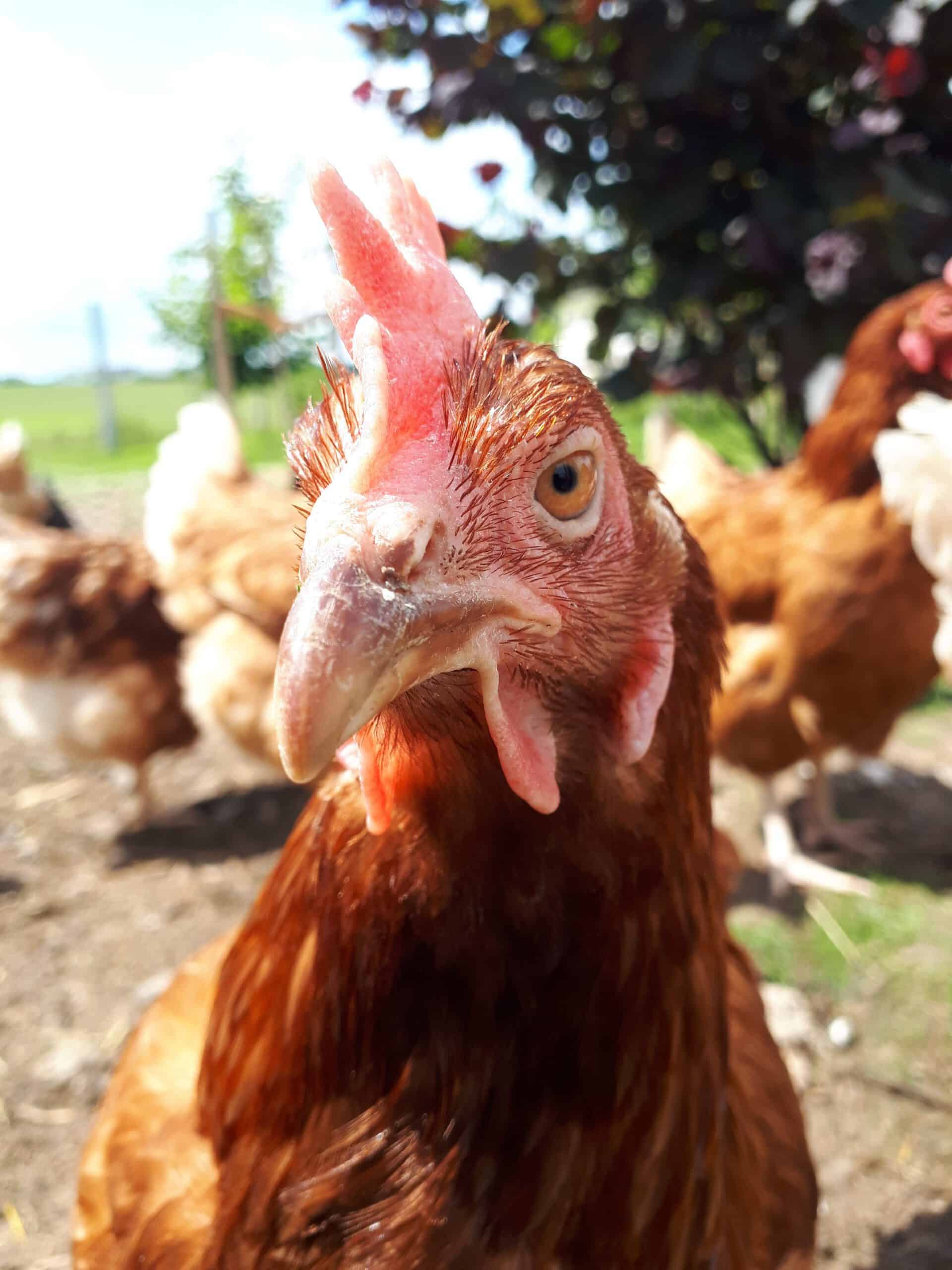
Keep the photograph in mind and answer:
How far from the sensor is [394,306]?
0.69 m

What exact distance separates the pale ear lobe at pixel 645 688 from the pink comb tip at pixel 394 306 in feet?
0.96

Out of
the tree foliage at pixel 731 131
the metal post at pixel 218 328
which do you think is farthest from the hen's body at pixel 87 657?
the tree foliage at pixel 731 131

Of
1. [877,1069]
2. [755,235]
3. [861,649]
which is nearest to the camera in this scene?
[877,1069]

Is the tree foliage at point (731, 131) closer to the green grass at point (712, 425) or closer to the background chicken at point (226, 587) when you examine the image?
the green grass at point (712, 425)

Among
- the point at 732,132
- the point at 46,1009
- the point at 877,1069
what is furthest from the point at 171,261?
the point at 877,1069

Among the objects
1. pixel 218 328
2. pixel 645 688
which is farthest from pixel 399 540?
pixel 218 328

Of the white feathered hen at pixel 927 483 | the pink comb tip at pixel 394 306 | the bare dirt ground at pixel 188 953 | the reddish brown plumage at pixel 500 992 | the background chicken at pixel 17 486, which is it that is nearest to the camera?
the pink comb tip at pixel 394 306

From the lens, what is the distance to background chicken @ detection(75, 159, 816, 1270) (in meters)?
0.59

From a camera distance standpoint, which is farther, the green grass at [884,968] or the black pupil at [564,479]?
the green grass at [884,968]

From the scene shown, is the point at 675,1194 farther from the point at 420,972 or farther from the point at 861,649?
the point at 861,649

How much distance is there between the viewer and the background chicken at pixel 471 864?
1.93ft

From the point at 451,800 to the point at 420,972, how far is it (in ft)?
0.57

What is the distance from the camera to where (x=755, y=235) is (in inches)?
122

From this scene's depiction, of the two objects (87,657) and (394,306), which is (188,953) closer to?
(87,657)
